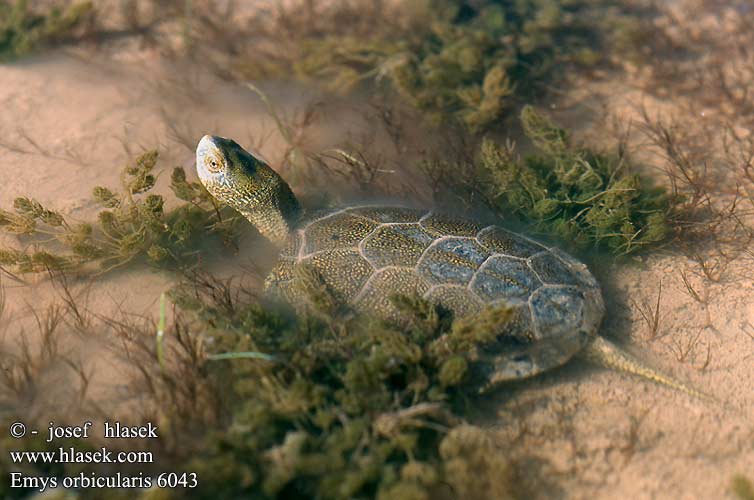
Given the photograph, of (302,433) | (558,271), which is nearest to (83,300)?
(302,433)

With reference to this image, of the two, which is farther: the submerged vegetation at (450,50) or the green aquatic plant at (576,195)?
the submerged vegetation at (450,50)

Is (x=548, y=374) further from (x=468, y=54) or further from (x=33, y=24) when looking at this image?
(x=33, y=24)

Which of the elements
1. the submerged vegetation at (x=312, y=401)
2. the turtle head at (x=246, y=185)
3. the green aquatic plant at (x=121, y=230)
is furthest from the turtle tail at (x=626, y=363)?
the green aquatic plant at (x=121, y=230)

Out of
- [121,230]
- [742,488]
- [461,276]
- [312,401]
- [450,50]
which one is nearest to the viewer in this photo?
[742,488]

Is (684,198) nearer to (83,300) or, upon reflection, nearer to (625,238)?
(625,238)

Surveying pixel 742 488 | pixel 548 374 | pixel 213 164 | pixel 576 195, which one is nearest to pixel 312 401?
pixel 548 374

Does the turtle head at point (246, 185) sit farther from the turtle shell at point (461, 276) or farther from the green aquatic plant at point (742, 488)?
the green aquatic plant at point (742, 488)
